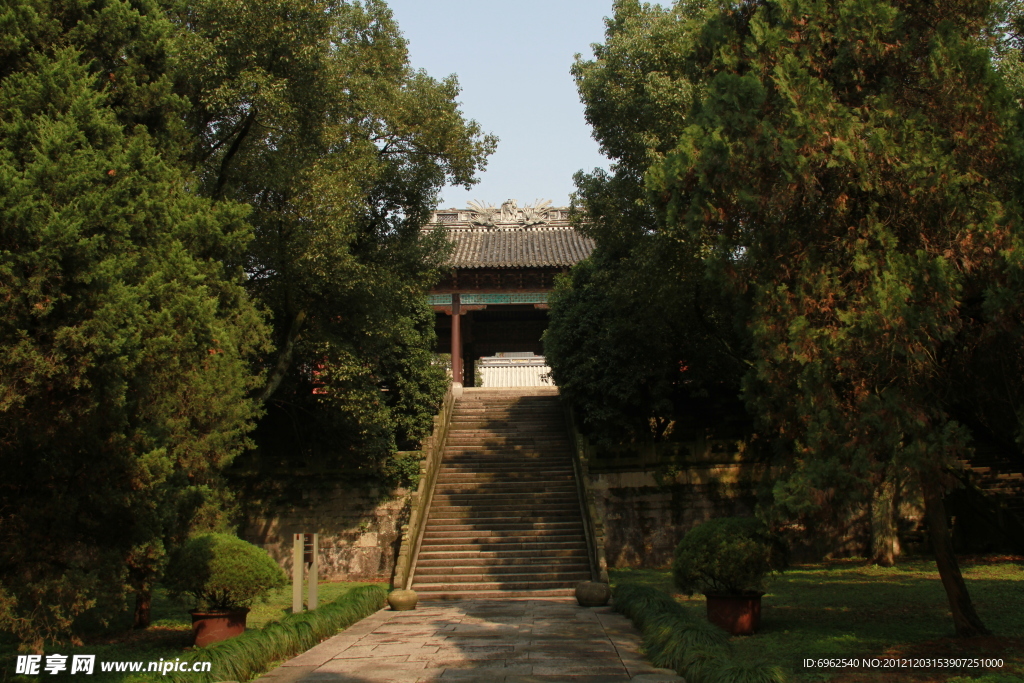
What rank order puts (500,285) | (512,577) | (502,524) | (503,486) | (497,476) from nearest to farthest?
1. (512,577)
2. (502,524)
3. (503,486)
4. (497,476)
5. (500,285)

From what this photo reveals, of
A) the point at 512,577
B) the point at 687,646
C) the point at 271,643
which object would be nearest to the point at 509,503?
the point at 512,577

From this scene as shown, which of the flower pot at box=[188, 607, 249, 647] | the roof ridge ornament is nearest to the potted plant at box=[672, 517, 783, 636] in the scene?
the flower pot at box=[188, 607, 249, 647]

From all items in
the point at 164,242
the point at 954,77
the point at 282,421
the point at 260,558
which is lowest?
the point at 260,558

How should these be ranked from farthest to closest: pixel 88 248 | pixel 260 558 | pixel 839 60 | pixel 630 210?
pixel 630 210
pixel 260 558
pixel 839 60
pixel 88 248

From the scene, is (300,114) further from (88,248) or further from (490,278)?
(490,278)

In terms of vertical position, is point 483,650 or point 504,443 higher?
point 504,443

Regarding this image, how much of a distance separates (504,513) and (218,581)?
754cm

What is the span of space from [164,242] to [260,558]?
3.50 meters

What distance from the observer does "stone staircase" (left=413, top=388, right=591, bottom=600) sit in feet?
44.0

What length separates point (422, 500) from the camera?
15297 mm

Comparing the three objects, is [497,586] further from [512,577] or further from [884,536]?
[884,536]

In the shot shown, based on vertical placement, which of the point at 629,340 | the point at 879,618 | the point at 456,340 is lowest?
the point at 879,618

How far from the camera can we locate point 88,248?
557 cm

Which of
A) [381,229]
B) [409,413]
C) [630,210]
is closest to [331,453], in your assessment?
[409,413]
